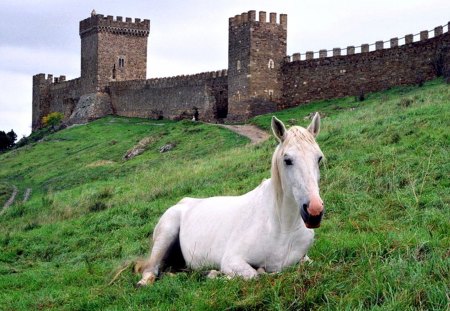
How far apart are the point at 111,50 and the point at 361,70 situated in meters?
27.4

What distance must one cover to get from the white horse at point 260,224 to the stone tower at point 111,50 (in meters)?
53.8

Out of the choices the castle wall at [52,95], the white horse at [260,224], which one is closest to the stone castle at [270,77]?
the castle wall at [52,95]

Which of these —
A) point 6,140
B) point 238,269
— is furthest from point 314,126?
point 6,140

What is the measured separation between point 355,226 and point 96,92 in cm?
5422

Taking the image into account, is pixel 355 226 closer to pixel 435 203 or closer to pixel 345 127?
pixel 435 203

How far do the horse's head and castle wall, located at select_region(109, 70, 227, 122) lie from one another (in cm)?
4115

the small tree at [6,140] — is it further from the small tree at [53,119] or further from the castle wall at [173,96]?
the castle wall at [173,96]

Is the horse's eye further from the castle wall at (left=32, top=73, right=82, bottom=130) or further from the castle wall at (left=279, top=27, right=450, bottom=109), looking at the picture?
the castle wall at (left=32, top=73, right=82, bottom=130)

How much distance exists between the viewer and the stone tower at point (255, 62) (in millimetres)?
42000

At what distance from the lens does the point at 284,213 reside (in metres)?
6.54

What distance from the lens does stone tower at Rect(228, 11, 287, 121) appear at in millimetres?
42000

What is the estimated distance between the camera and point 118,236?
41.2 feet

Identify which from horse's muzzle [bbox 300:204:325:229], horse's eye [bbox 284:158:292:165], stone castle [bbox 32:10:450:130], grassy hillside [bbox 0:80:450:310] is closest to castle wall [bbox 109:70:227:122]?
stone castle [bbox 32:10:450:130]

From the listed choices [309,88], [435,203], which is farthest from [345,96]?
[435,203]
